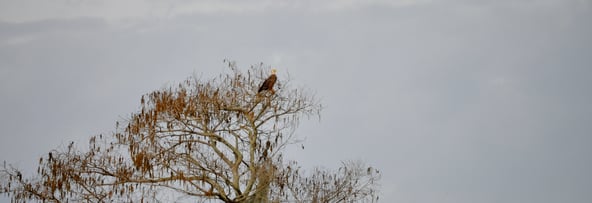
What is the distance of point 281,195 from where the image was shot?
14.9 metres

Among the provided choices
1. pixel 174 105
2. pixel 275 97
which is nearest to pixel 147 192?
pixel 174 105

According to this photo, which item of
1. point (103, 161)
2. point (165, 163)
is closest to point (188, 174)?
point (165, 163)

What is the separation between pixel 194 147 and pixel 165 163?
56 centimetres

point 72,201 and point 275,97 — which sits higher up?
point 275,97

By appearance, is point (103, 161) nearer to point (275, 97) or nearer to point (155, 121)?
point (155, 121)

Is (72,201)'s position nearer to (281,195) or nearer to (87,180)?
(87,180)

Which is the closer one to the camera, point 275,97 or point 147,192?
point 147,192

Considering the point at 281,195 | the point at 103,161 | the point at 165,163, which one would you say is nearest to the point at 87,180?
the point at 103,161

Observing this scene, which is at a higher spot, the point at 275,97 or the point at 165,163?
the point at 275,97

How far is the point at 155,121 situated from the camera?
49.1 feet

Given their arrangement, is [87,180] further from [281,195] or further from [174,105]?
[281,195]

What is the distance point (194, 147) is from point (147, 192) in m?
1.11

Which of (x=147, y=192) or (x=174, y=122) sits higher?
(x=174, y=122)

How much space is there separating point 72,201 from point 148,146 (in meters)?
1.48
